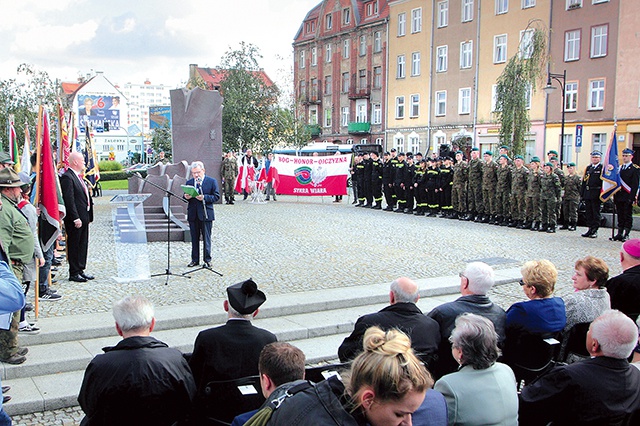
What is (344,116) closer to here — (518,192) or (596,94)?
(596,94)

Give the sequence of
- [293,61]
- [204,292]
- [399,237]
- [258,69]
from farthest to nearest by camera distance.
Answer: [293,61]
[258,69]
[399,237]
[204,292]

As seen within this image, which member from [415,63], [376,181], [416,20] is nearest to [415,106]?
[415,63]

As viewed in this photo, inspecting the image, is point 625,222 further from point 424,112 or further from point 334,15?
point 334,15

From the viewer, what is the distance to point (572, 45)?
123 feet

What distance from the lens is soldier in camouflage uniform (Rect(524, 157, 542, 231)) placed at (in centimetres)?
1680

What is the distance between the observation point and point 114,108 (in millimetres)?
85750

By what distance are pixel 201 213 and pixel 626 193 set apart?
1048cm

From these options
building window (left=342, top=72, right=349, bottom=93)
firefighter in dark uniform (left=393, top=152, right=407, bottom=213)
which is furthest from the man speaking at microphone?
building window (left=342, top=72, right=349, bottom=93)

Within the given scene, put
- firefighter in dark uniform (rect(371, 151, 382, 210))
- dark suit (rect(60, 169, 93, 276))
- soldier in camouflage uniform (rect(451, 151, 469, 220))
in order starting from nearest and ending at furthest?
dark suit (rect(60, 169, 93, 276)) → soldier in camouflage uniform (rect(451, 151, 469, 220)) → firefighter in dark uniform (rect(371, 151, 382, 210))

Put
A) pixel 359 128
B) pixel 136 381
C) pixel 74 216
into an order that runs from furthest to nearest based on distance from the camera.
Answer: pixel 359 128, pixel 74 216, pixel 136 381

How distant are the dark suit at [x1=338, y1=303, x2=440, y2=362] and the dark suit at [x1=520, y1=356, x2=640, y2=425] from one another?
936mm

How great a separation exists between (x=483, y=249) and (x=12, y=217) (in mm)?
9599

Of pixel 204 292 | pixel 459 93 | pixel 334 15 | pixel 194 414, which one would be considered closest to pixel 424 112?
pixel 459 93

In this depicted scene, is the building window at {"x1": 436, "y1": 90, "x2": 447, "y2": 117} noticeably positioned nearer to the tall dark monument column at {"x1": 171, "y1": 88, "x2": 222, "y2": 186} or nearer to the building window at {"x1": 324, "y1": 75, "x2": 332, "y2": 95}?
the building window at {"x1": 324, "y1": 75, "x2": 332, "y2": 95}
